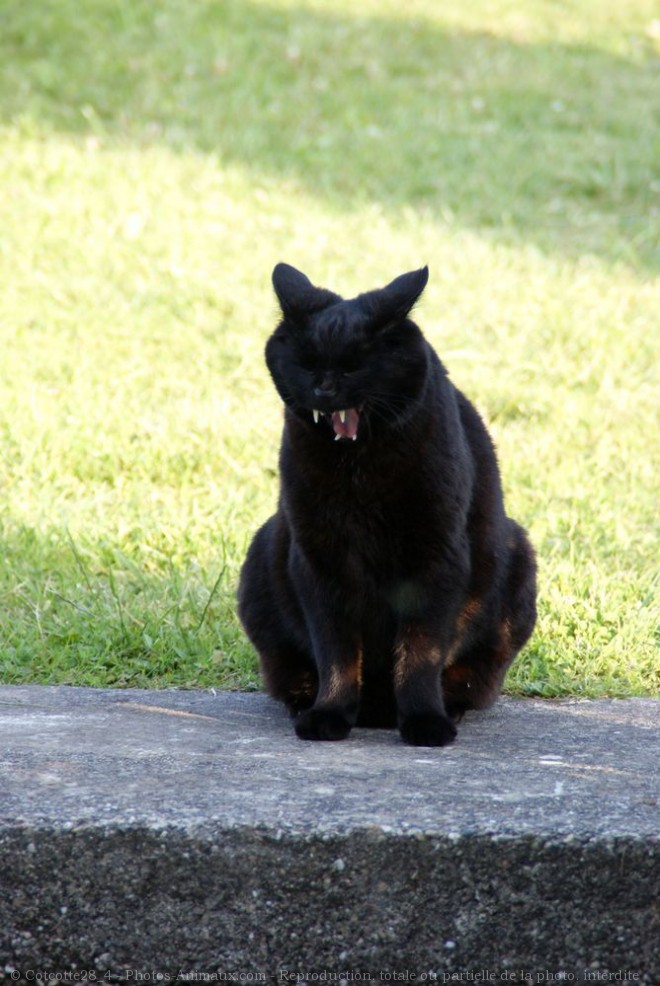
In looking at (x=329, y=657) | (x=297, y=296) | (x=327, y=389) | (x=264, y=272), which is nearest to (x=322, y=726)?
(x=329, y=657)

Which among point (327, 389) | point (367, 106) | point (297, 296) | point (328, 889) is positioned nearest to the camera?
point (328, 889)

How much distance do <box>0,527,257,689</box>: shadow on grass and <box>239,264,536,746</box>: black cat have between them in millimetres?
882

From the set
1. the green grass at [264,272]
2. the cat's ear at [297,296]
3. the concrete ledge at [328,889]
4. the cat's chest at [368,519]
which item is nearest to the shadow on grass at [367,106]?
the green grass at [264,272]

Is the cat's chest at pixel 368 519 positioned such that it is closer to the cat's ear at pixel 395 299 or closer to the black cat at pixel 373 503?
the black cat at pixel 373 503

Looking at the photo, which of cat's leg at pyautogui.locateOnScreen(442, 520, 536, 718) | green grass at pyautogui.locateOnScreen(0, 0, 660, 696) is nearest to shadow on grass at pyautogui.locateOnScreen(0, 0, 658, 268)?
green grass at pyautogui.locateOnScreen(0, 0, 660, 696)

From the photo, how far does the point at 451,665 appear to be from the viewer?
2.99m

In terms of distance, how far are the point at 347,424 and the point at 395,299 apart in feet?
0.90

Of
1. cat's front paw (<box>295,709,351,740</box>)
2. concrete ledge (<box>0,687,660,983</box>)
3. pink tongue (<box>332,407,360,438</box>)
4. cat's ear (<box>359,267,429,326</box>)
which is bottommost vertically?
concrete ledge (<box>0,687,660,983</box>)

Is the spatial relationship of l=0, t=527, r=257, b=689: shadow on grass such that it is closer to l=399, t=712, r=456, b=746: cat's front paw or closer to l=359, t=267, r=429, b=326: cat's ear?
l=399, t=712, r=456, b=746: cat's front paw

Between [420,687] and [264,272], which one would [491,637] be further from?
[264,272]

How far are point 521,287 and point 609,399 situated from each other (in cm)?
116

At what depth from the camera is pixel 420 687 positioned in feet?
8.84

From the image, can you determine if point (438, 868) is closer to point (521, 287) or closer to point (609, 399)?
point (609, 399)

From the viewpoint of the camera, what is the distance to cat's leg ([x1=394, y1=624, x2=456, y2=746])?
268cm
